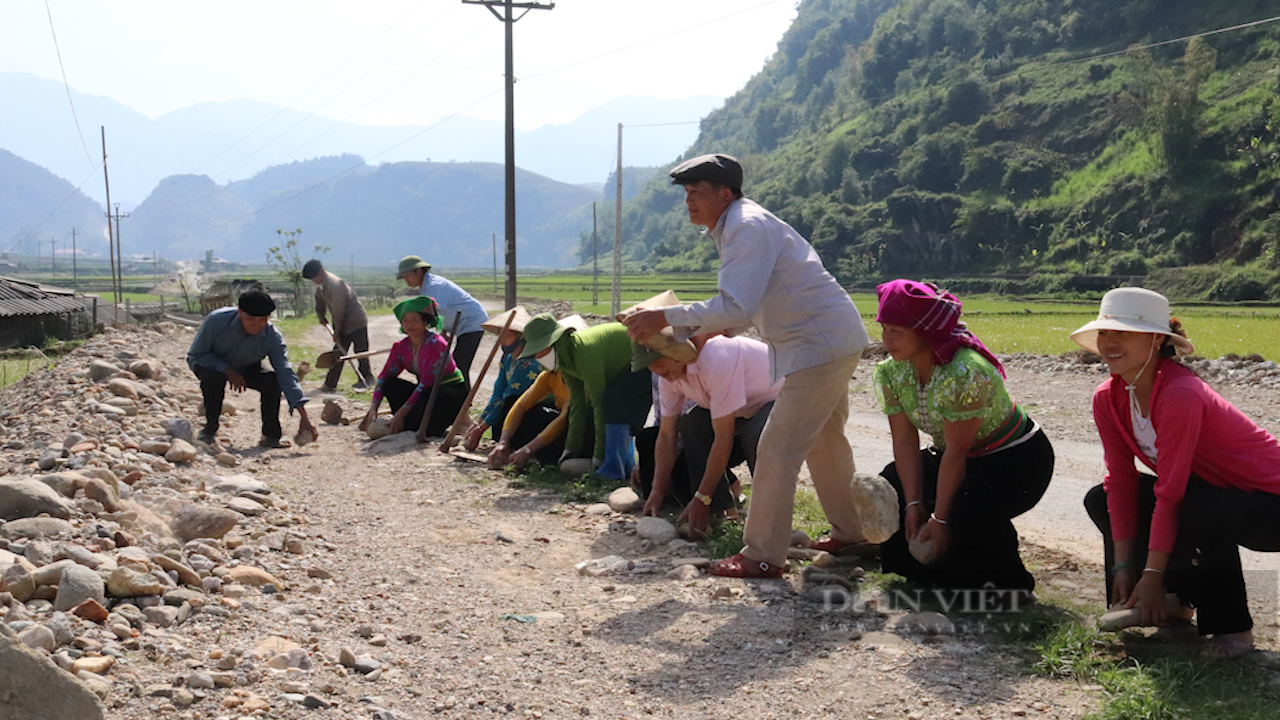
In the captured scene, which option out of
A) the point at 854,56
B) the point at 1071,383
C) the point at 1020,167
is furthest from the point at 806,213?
the point at 1071,383

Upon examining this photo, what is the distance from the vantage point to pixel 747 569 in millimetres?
4906

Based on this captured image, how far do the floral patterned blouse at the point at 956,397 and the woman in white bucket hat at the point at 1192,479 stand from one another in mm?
494

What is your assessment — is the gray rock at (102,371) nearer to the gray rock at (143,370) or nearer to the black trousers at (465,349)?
the gray rock at (143,370)

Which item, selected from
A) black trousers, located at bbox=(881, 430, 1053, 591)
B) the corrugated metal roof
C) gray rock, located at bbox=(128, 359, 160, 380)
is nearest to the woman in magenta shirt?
gray rock, located at bbox=(128, 359, 160, 380)

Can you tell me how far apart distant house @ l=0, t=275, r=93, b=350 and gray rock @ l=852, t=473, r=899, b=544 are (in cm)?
2508

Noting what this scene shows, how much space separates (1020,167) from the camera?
67312 millimetres

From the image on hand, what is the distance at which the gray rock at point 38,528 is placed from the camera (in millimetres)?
Answer: 4695

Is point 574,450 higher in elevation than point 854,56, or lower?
lower

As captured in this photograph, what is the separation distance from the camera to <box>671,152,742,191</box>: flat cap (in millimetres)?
4672

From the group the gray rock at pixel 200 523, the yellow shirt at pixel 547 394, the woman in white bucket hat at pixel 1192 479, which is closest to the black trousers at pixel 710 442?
A: the yellow shirt at pixel 547 394

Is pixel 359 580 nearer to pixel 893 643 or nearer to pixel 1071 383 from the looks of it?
pixel 893 643

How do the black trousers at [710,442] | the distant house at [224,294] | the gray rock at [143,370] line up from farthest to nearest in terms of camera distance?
the distant house at [224,294] → the gray rock at [143,370] → the black trousers at [710,442]

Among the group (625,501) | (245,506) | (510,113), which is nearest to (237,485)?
(245,506)

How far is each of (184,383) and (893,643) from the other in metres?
10.8
